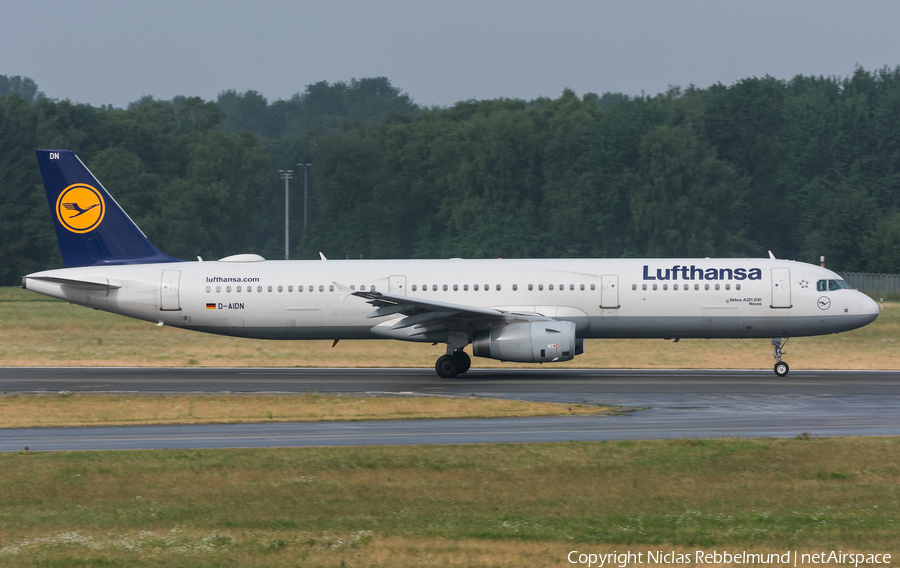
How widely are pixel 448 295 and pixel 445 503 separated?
19465 millimetres

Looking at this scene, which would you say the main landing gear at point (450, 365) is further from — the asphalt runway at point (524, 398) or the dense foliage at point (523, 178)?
the dense foliage at point (523, 178)

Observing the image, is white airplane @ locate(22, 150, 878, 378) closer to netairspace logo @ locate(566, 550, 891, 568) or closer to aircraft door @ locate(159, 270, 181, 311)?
aircraft door @ locate(159, 270, 181, 311)

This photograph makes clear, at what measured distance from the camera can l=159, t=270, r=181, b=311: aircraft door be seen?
3447 centimetres

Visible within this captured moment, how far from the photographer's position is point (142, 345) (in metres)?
44.2

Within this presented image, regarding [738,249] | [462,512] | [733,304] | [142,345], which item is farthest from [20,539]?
[738,249]

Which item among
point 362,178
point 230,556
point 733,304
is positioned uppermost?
point 362,178

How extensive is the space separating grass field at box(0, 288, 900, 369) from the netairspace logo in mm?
25214

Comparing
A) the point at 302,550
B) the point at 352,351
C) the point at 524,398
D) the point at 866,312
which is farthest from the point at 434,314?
the point at 302,550

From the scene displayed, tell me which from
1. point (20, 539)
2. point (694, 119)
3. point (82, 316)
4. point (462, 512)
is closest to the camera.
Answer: point (20, 539)

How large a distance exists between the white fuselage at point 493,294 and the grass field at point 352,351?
4339 millimetres

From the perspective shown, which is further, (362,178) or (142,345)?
(362,178)

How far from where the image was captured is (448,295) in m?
33.7

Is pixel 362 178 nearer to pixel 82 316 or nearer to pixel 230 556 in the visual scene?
pixel 82 316

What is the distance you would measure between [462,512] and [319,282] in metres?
21.1
